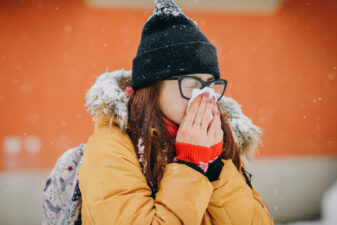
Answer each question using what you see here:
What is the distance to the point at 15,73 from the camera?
3.14m

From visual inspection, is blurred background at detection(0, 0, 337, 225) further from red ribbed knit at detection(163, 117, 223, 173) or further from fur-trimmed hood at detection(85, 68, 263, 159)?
red ribbed knit at detection(163, 117, 223, 173)

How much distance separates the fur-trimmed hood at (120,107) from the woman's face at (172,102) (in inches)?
9.0

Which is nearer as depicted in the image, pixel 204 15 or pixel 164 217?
pixel 164 217

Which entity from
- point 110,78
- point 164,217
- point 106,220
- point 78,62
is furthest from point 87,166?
point 78,62

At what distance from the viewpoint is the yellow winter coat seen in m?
0.97

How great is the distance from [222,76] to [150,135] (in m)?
2.70

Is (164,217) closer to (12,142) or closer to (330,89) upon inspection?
(12,142)

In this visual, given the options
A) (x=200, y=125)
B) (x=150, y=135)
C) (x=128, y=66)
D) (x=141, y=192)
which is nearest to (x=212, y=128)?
(x=200, y=125)

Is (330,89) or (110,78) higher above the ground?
(110,78)

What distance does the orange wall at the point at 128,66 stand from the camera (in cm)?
315

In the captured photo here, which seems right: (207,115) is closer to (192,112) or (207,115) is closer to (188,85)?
(192,112)

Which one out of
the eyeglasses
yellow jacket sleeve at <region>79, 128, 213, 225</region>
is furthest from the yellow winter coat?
the eyeglasses

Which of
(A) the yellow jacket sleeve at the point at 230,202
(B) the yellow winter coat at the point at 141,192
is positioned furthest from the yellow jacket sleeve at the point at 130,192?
(A) the yellow jacket sleeve at the point at 230,202

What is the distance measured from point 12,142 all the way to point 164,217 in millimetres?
3119
